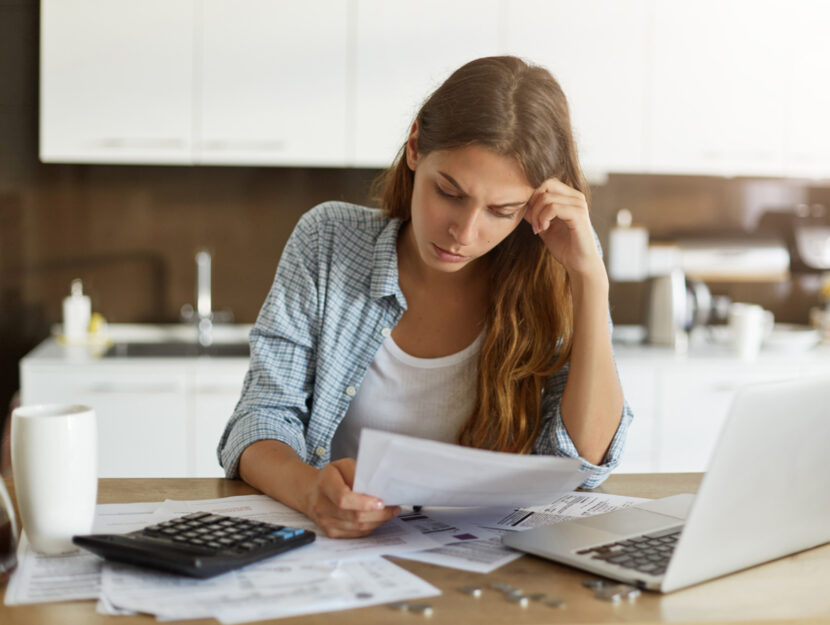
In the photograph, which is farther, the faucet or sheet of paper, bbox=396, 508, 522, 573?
the faucet

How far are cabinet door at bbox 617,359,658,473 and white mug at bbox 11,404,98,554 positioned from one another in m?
2.23

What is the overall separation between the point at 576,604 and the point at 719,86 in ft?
8.95

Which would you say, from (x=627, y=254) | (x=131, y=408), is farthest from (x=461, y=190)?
(x=627, y=254)

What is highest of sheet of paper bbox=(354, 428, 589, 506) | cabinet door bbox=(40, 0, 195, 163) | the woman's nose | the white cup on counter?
Answer: cabinet door bbox=(40, 0, 195, 163)

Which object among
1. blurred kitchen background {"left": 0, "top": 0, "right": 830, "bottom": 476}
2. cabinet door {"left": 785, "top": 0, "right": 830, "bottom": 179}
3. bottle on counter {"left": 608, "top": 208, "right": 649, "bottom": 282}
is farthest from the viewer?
bottle on counter {"left": 608, "top": 208, "right": 649, "bottom": 282}

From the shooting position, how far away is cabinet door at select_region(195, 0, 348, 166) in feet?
9.68

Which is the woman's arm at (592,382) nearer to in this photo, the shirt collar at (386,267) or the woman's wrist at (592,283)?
the woman's wrist at (592,283)

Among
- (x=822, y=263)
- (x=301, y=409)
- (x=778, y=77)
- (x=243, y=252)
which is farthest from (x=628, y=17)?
(x=301, y=409)

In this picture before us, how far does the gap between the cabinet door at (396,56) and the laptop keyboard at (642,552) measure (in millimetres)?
2194

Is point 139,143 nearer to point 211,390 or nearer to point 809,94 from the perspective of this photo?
point 211,390

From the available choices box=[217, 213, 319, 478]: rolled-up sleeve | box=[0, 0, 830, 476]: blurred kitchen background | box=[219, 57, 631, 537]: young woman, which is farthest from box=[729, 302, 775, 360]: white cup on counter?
box=[217, 213, 319, 478]: rolled-up sleeve

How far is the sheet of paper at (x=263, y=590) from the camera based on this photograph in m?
0.78

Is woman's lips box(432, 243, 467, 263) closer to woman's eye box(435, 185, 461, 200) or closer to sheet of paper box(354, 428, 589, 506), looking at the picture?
woman's eye box(435, 185, 461, 200)

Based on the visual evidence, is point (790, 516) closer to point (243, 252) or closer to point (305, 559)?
point (305, 559)
